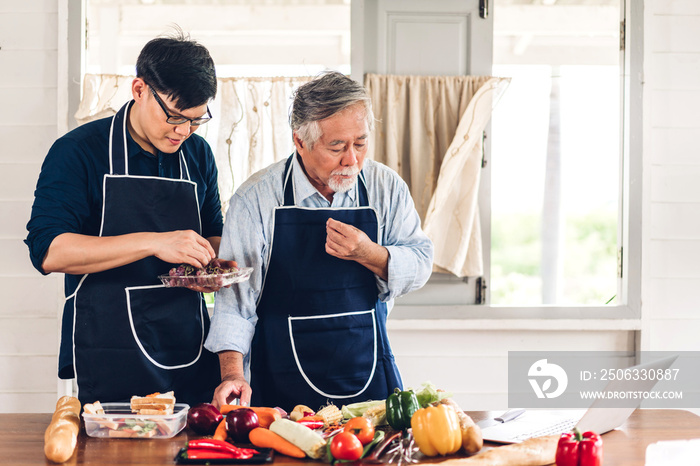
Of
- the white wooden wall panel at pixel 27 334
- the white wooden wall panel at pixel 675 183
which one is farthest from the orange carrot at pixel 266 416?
the white wooden wall panel at pixel 675 183

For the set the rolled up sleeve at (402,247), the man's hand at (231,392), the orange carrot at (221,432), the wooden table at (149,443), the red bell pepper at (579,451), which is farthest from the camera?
the rolled up sleeve at (402,247)

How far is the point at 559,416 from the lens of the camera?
2.08 m

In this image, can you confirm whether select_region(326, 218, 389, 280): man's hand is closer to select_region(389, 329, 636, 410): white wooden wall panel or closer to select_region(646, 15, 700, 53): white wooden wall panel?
select_region(389, 329, 636, 410): white wooden wall panel

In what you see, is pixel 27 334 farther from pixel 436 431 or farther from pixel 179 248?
pixel 436 431

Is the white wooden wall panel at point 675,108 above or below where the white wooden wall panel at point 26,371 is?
above

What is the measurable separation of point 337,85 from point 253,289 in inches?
29.7

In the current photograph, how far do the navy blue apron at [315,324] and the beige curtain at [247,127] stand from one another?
1.49 meters

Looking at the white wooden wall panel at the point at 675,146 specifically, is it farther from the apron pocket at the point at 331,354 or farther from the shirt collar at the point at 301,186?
the apron pocket at the point at 331,354

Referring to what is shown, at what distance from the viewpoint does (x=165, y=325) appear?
7.59 feet

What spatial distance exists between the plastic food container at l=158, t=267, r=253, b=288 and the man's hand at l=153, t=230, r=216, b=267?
0.05m

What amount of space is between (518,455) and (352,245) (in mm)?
832

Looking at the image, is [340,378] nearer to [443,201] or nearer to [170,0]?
[443,201]

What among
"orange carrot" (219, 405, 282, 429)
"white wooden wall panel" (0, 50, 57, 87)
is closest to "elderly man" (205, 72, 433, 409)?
"orange carrot" (219, 405, 282, 429)

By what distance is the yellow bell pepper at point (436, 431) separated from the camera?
5.53 feet
